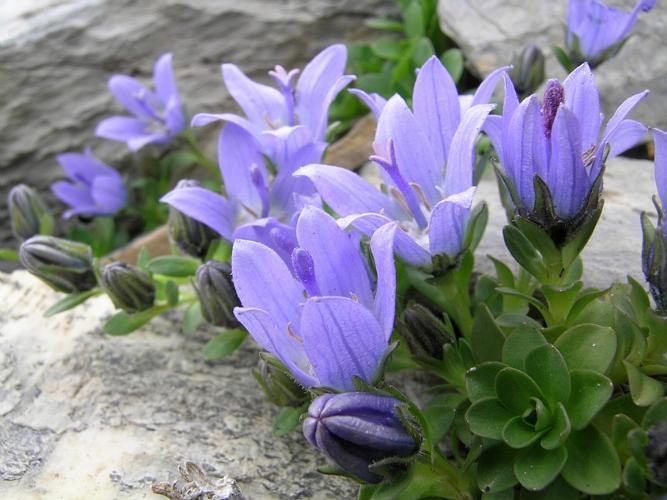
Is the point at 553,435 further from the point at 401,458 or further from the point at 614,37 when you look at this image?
the point at 614,37

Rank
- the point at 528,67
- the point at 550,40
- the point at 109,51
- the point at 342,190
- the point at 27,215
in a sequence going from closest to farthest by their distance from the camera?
the point at 342,190, the point at 528,67, the point at 27,215, the point at 550,40, the point at 109,51

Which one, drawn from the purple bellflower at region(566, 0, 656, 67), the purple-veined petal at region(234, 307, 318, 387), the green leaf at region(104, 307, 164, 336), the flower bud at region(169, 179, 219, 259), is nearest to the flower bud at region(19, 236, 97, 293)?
the green leaf at region(104, 307, 164, 336)

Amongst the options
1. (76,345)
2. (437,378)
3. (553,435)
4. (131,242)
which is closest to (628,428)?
(553,435)

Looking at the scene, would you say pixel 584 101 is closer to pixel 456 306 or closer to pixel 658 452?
pixel 456 306

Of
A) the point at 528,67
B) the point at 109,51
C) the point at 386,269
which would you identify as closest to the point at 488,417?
the point at 386,269

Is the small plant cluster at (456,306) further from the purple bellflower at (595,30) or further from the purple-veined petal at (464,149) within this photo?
the purple bellflower at (595,30)

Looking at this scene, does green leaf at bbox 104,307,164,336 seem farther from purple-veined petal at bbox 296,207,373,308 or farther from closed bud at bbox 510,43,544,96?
closed bud at bbox 510,43,544,96
